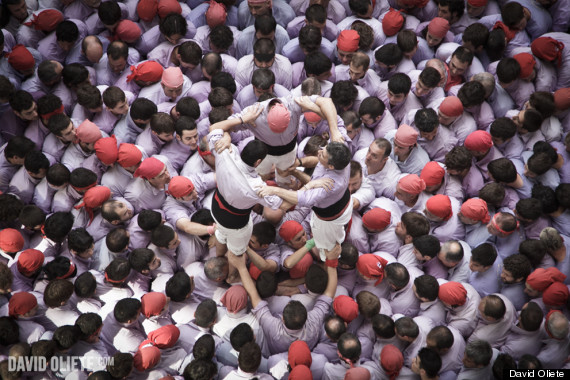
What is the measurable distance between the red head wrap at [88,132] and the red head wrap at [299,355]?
11.0 feet

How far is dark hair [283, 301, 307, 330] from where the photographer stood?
5.30 metres

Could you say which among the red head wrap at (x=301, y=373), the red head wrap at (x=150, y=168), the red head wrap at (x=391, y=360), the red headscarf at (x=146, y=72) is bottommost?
the red head wrap at (x=391, y=360)

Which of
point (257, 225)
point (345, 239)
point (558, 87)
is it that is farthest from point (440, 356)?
point (558, 87)

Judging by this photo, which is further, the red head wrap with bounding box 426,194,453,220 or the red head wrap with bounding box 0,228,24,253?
the red head wrap with bounding box 426,194,453,220

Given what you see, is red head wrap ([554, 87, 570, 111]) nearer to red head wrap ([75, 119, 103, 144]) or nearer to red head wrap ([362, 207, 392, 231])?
red head wrap ([362, 207, 392, 231])

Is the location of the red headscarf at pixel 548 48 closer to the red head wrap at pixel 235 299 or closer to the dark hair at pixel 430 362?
the dark hair at pixel 430 362

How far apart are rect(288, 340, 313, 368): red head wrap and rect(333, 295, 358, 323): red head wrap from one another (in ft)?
1.66

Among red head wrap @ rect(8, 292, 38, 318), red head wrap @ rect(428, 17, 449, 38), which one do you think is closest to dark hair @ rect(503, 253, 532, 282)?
red head wrap @ rect(428, 17, 449, 38)

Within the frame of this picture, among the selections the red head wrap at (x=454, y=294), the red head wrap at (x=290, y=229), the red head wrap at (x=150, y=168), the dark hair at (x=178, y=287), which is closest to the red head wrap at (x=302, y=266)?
the red head wrap at (x=290, y=229)

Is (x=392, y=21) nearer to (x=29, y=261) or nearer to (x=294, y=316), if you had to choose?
(x=294, y=316)

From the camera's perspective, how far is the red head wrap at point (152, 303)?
541 centimetres

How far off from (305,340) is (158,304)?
1.57 m

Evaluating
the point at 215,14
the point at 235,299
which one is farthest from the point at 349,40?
the point at 235,299

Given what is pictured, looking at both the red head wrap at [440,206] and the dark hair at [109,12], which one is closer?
the red head wrap at [440,206]
